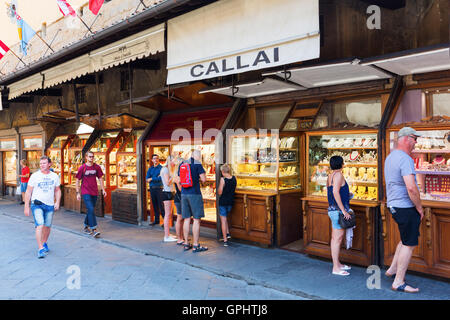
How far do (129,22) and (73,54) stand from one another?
2.81m

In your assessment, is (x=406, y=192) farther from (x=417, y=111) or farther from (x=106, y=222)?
(x=106, y=222)

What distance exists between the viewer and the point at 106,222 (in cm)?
1023

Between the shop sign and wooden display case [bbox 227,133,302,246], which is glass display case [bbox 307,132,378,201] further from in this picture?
the shop sign

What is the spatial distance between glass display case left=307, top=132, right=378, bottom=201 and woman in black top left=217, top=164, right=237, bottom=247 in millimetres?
1520

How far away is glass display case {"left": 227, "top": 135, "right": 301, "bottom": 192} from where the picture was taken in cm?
725

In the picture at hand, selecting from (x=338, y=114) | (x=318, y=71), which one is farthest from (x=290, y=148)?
(x=318, y=71)

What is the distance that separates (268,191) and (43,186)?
13.6 ft

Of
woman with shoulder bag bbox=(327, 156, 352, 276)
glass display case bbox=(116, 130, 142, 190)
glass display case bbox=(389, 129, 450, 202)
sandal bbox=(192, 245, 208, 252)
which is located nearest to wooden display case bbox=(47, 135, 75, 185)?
glass display case bbox=(116, 130, 142, 190)

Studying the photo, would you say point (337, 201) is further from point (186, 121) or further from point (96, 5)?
point (96, 5)

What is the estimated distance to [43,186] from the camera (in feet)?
22.6

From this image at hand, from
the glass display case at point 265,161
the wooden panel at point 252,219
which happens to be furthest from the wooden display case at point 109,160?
the wooden panel at point 252,219

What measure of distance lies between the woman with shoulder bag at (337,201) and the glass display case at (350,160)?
31.4 inches

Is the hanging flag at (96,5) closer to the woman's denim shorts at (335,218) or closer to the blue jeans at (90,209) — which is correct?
the blue jeans at (90,209)

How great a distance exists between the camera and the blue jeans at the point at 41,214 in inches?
271
